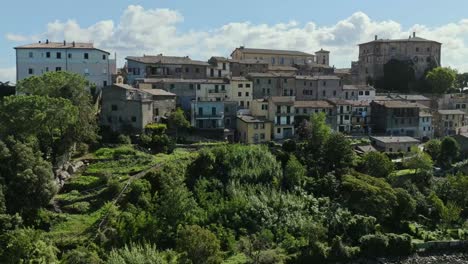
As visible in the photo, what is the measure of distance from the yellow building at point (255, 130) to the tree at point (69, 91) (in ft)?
49.3

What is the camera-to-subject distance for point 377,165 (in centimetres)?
4703

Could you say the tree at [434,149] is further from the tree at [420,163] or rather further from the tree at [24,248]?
the tree at [24,248]

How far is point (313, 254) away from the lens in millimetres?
35406

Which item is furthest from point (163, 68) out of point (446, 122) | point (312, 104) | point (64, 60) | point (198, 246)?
point (198, 246)

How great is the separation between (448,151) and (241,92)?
2247 cm

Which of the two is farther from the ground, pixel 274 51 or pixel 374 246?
pixel 274 51

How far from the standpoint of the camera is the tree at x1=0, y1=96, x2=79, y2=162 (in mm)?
37688

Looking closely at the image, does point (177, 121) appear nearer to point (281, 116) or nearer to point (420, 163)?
point (281, 116)

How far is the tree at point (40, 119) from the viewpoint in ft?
124

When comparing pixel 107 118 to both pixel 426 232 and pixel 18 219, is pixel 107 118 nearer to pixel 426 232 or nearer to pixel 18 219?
pixel 18 219

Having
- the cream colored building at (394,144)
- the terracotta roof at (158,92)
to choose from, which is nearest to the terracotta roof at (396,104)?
the cream colored building at (394,144)

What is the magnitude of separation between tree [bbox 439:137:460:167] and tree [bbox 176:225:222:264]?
30.5m

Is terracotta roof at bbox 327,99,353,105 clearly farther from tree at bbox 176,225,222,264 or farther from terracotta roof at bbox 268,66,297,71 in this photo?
tree at bbox 176,225,222,264

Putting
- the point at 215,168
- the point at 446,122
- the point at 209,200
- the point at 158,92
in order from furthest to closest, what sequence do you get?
the point at 446,122
the point at 158,92
the point at 215,168
the point at 209,200
